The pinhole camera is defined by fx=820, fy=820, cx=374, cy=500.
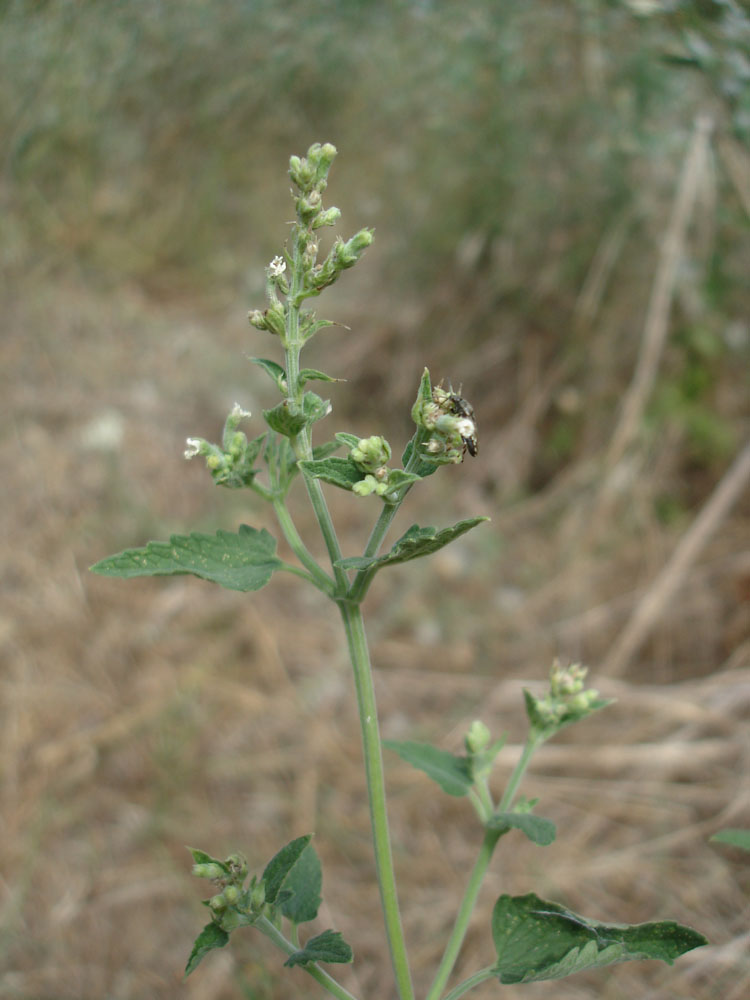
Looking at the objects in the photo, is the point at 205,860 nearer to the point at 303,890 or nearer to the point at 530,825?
the point at 303,890

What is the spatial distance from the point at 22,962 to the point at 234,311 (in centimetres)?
455

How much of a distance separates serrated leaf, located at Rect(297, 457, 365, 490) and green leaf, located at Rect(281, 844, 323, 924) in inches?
27.2

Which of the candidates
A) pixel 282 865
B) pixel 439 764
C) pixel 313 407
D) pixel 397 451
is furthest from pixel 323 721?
pixel 313 407

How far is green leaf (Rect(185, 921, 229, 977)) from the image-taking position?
3.98 ft

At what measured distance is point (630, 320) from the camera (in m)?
4.69

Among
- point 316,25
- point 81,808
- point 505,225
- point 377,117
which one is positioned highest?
point 377,117

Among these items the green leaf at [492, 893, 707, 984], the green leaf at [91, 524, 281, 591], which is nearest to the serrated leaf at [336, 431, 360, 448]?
the green leaf at [91, 524, 281, 591]

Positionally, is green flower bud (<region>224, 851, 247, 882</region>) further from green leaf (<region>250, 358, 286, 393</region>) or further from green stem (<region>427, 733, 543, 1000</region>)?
green leaf (<region>250, 358, 286, 393</region>)

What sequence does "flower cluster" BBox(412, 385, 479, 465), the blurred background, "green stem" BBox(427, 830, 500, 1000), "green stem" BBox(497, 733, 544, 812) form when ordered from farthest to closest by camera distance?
the blurred background → "green stem" BBox(497, 733, 544, 812) → "green stem" BBox(427, 830, 500, 1000) → "flower cluster" BBox(412, 385, 479, 465)

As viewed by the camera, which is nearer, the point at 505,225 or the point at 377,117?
the point at 505,225

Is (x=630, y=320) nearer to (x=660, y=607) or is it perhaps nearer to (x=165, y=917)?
A: (x=660, y=607)

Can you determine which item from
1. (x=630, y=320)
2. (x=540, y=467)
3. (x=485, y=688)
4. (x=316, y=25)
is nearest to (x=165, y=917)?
(x=485, y=688)

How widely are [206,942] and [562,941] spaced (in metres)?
0.59

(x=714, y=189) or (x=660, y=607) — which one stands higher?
(x=714, y=189)
